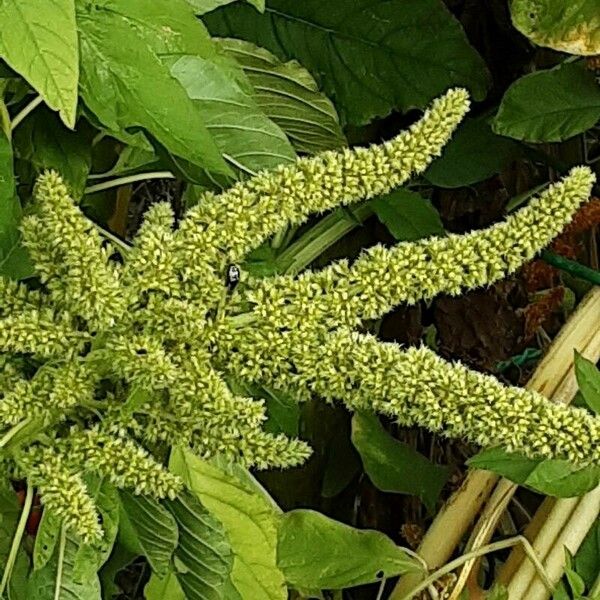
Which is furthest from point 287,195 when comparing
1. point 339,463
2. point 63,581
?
point 339,463

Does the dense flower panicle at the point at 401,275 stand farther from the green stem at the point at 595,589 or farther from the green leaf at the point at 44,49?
the green stem at the point at 595,589

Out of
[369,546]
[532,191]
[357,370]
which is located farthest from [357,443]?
A: [357,370]

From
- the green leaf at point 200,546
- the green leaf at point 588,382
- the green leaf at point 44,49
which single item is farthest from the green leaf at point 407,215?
the green leaf at point 44,49

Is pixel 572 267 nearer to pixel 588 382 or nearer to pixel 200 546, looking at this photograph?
pixel 588 382

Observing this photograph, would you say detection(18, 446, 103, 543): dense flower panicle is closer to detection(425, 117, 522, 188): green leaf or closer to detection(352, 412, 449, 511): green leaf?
detection(352, 412, 449, 511): green leaf

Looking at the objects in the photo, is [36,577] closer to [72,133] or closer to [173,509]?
[173,509]

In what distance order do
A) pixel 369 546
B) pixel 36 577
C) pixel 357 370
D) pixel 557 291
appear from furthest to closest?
pixel 557 291, pixel 369 546, pixel 36 577, pixel 357 370
